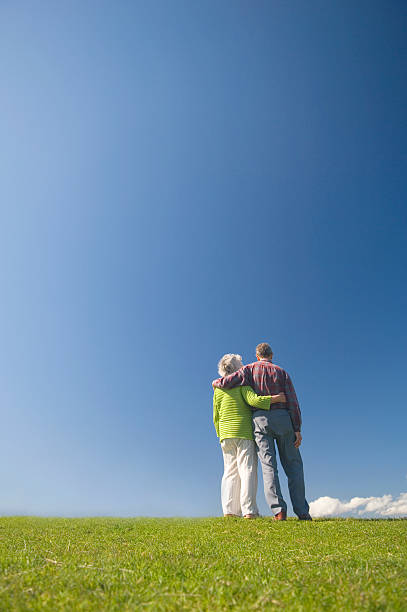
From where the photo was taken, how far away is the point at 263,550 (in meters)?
4.46

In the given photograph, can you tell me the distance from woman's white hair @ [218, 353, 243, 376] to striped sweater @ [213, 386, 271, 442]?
1.74ft

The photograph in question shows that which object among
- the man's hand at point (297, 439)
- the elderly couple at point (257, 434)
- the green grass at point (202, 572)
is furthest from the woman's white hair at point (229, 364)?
the green grass at point (202, 572)

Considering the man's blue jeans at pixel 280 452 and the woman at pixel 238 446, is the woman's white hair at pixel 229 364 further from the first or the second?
the man's blue jeans at pixel 280 452

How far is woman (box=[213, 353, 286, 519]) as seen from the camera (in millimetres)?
8595

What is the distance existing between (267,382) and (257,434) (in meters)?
1.10

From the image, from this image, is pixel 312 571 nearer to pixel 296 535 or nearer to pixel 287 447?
pixel 296 535

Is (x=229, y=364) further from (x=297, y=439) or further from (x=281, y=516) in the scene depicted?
(x=281, y=516)

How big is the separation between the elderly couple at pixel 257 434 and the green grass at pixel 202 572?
2.87 meters

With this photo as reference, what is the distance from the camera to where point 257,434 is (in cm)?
871

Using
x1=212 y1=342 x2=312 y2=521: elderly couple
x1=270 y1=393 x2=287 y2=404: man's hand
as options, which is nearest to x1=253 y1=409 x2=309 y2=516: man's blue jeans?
x1=212 y1=342 x2=312 y2=521: elderly couple

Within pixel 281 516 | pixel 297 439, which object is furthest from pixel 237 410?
pixel 281 516

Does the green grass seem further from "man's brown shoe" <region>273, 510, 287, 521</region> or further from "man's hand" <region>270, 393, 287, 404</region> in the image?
"man's hand" <region>270, 393, 287, 404</region>

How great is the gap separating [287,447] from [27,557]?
5913 mm

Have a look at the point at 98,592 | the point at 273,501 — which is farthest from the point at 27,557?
the point at 273,501
